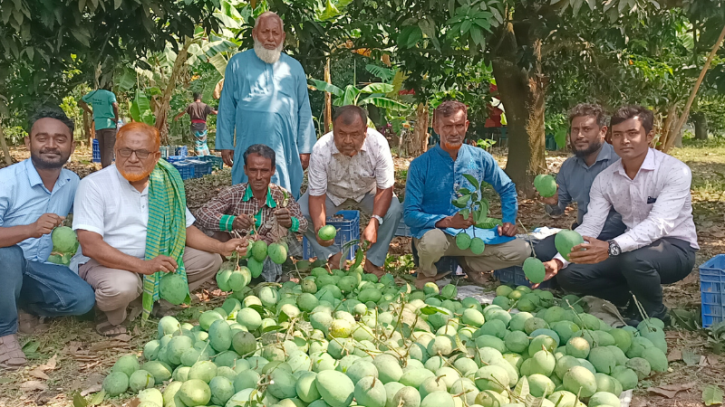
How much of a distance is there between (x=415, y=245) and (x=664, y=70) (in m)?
5.58

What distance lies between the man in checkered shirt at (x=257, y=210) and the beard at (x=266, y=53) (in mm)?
882

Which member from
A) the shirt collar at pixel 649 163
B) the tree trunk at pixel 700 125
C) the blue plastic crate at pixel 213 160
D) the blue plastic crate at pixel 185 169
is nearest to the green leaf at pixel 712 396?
the shirt collar at pixel 649 163

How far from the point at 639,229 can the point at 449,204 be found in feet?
3.85

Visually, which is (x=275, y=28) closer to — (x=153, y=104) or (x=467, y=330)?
(x=467, y=330)

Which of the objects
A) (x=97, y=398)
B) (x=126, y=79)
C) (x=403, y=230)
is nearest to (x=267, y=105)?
(x=403, y=230)

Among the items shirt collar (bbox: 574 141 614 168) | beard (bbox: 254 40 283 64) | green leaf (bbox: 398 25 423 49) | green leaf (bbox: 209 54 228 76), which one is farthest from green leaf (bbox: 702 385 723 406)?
green leaf (bbox: 209 54 228 76)

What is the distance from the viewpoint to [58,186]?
3289mm

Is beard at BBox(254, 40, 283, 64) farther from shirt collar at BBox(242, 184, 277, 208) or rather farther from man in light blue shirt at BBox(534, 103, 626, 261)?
man in light blue shirt at BBox(534, 103, 626, 261)

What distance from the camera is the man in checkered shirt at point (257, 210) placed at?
372 centimetres

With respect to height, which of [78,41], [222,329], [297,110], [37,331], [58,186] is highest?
[78,41]

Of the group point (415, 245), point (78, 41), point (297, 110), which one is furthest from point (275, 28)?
point (415, 245)

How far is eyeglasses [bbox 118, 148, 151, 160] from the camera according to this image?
316 cm

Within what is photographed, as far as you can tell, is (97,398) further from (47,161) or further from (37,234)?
(47,161)

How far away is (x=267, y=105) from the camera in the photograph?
435 cm
